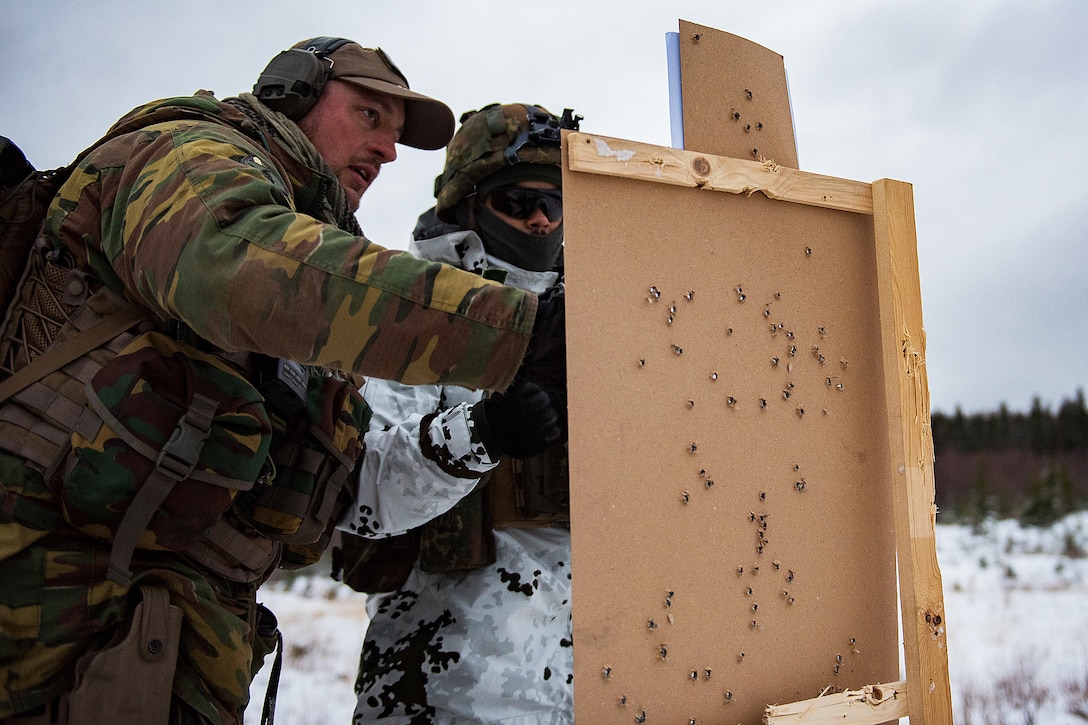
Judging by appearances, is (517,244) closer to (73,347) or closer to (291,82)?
(291,82)

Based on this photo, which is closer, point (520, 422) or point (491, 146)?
point (520, 422)

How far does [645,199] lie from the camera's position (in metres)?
1.66

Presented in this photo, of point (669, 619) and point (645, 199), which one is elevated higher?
point (645, 199)

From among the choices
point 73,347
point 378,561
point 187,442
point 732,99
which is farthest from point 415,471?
point 732,99

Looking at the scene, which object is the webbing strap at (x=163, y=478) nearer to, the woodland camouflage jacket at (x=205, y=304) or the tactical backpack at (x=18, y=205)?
the woodland camouflage jacket at (x=205, y=304)

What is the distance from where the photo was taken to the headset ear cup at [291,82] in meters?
1.88

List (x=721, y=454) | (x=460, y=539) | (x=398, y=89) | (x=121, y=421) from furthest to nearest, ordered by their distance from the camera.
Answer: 1. (x=460, y=539)
2. (x=398, y=89)
3. (x=721, y=454)
4. (x=121, y=421)

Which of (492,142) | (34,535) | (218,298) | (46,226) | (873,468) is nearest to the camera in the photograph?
(218,298)

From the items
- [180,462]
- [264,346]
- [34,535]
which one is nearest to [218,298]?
[264,346]

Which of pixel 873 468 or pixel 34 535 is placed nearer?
pixel 34 535

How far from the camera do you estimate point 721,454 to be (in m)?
1.69

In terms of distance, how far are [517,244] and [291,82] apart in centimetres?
90

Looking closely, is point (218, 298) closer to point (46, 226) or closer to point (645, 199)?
point (46, 226)

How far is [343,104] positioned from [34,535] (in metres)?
1.19
